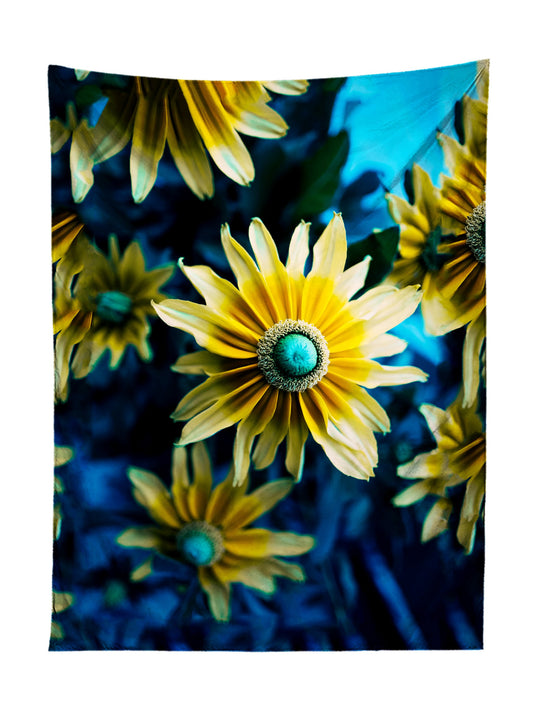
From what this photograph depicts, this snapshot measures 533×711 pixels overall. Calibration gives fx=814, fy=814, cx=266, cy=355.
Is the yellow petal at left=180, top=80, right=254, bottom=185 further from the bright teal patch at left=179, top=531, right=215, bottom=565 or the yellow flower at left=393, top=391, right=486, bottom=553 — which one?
the bright teal patch at left=179, top=531, right=215, bottom=565

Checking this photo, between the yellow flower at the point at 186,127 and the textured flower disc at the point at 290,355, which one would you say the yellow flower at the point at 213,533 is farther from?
the yellow flower at the point at 186,127

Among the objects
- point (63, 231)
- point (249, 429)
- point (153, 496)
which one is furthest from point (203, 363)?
point (63, 231)

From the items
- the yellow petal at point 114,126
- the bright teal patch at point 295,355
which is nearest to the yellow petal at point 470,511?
the bright teal patch at point 295,355

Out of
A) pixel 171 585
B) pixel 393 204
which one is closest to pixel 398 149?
pixel 393 204

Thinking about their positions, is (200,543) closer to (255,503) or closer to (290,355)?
(255,503)

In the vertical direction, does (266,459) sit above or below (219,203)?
below

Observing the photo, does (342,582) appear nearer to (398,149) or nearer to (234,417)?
(234,417)
